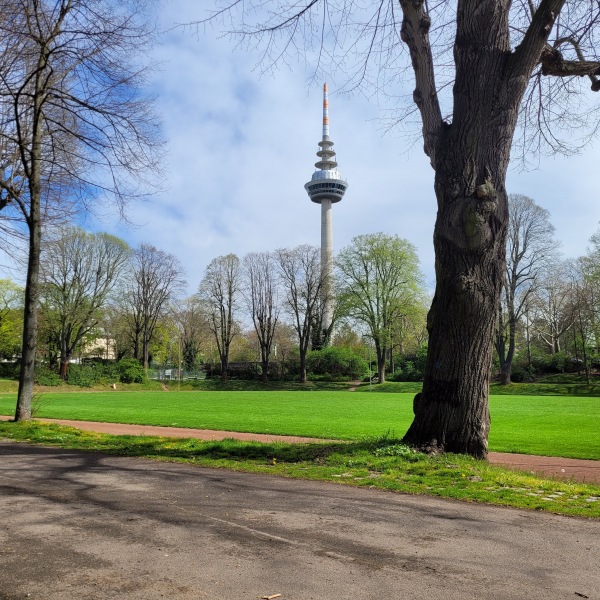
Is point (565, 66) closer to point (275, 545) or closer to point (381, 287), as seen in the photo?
point (275, 545)

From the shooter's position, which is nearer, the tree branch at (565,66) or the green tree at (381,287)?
the tree branch at (565,66)

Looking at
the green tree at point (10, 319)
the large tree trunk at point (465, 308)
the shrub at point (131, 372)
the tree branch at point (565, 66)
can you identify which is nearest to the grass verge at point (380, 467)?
the large tree trunk at point (465, 308)

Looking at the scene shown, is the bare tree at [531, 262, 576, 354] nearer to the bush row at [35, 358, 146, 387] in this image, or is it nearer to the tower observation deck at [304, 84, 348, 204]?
the bush row at [35, 358, 146, 387]

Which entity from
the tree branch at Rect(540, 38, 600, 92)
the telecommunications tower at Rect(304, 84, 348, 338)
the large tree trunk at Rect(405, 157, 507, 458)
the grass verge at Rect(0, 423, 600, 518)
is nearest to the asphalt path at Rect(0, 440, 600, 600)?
the grass verge at Rect(0, 423, 600, 518)

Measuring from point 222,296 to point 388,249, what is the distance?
21.5 metres

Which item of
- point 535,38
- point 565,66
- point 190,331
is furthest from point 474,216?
point 190,331

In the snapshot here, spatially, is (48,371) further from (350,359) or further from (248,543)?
(248,543)

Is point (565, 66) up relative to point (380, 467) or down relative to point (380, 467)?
up

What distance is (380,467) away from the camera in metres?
7.54

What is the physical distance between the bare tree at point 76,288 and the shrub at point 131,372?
5450 millimetres

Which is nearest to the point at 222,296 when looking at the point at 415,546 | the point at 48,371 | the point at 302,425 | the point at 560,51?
the point at 48,371

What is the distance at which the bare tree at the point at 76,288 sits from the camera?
1988 inches

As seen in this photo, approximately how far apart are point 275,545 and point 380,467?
3.83 m

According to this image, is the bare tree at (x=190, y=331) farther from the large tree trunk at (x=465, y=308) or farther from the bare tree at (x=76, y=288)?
the large tree trunk at (x=465, y=308)
